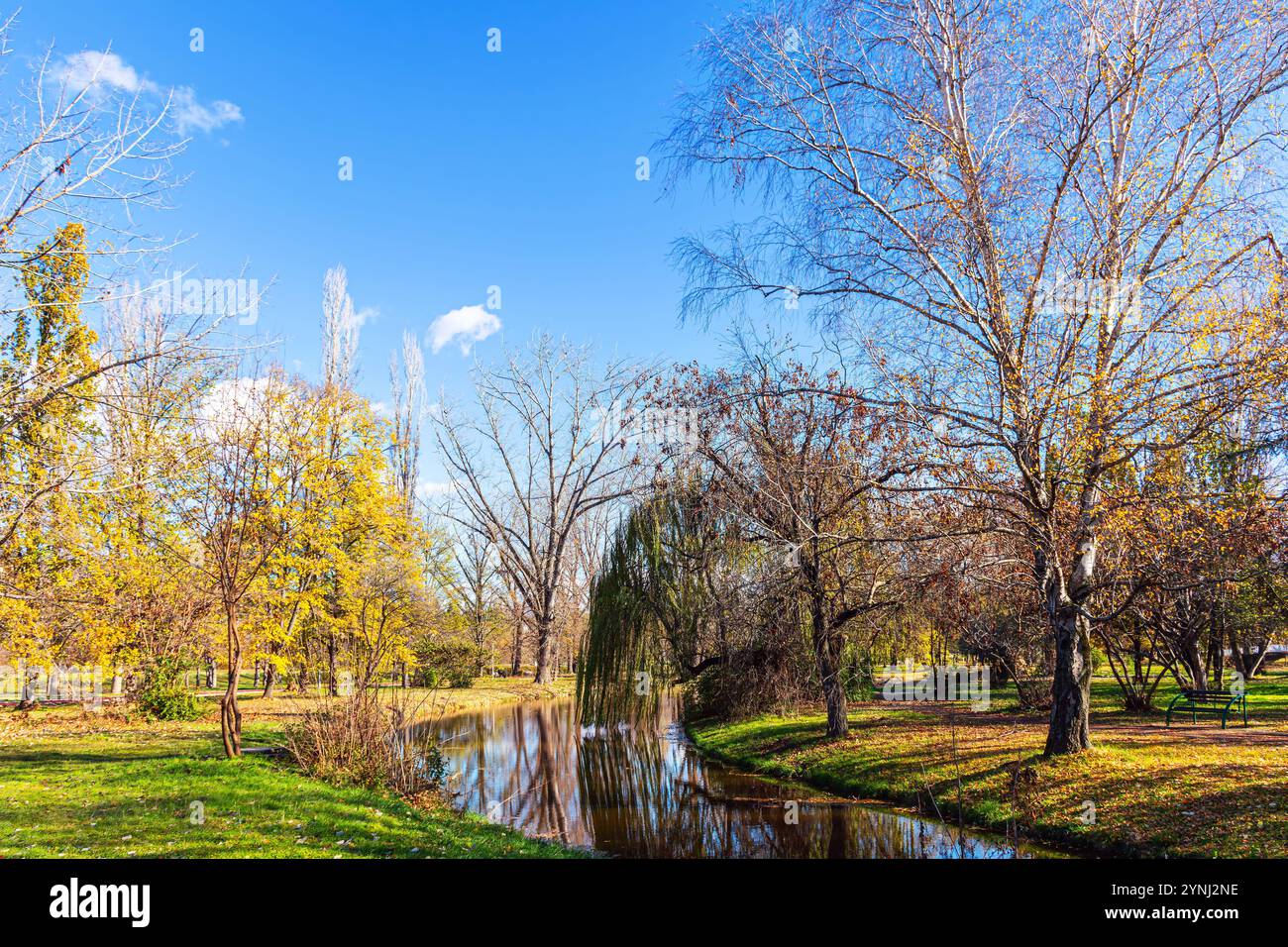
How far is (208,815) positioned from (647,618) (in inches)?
416

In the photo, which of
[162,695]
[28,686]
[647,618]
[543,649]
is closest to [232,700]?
[162,695]

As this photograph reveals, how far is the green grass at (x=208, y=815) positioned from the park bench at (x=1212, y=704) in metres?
10.1

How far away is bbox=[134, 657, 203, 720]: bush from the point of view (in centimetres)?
1628

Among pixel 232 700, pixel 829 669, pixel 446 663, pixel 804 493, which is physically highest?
pixel 804 493

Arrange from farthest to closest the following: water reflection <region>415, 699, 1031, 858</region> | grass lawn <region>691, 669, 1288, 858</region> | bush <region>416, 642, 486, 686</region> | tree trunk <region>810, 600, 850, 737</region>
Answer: bush <region>416, 642, 486, 686</region>
tree trunk <region>810, 600, 850, 737</region>
water reflection <region>415, 699, 1031, 858</region>
grass lawn <region>691, 669, 1288, 858</region>

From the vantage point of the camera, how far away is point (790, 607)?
45.4 feet

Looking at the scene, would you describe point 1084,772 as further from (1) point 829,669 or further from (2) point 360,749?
(2) point 360,749

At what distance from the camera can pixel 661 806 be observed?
11.0m

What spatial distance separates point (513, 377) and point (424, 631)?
1276 cm

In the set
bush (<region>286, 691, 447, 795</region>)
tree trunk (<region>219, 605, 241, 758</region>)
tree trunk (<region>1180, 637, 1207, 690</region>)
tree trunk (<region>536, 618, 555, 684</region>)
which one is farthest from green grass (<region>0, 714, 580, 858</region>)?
tree trunk (<region>536, 618, 555, 684</region>)

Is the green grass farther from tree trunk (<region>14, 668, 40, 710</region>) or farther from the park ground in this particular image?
tree trunk (<region>14, 668, 40, 710</region>)
